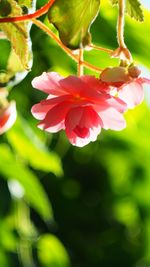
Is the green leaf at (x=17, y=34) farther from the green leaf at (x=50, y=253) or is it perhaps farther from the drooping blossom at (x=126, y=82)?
the green leaf at (x=50, y=253)

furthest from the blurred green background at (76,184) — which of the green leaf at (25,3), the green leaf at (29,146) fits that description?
the green leaf at (25,3)

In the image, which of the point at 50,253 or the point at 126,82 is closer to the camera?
the point at 126,82

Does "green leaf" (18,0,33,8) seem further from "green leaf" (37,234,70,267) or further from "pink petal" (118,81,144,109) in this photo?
"green leaf" (37,234,70,267)

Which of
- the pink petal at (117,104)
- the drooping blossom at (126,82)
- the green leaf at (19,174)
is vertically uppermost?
the drooping blossom at (126,82)

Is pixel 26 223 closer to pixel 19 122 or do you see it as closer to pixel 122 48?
pixel 19 122

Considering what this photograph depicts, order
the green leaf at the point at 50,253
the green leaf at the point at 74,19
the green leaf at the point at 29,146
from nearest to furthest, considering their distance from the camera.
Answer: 1. the green leaf at the point at 74,19
2. the green leaf at the point at 29,146
3. the green leaf at the point at 50,253

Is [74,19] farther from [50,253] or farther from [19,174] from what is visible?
[50,253]

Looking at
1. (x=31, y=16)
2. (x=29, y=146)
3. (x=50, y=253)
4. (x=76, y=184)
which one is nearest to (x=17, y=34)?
(x=31, y=16)
